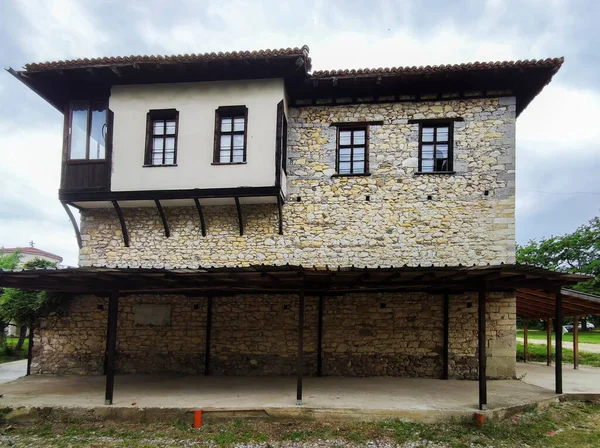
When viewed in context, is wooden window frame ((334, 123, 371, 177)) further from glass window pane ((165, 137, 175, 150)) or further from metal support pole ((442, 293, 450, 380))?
glass window pane ((165, 137, 175, 150))

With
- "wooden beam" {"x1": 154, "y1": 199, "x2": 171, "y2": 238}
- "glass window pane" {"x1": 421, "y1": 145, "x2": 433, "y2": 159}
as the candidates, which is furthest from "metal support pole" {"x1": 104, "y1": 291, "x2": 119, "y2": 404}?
"glass window pane" {"x1": 421, "y1": 145, "x2": 433, "y2": 159}

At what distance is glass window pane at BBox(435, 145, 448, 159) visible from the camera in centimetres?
1023

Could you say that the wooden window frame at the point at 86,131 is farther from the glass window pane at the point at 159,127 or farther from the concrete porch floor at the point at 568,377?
the concrete porch floor at the point at 568,377

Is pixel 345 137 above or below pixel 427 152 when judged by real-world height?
above

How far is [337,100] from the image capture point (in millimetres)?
10531

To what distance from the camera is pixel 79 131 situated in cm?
1050

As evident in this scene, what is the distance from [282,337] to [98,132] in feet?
21.8

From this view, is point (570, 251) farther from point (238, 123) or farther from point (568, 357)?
point (238, 123)

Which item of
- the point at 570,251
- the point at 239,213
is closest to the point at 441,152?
the point at 239,213

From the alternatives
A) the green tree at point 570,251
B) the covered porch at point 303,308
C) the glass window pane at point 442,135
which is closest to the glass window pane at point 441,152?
the glass window pane at point 442,135

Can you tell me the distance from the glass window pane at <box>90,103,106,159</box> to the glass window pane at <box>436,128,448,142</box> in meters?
8.01

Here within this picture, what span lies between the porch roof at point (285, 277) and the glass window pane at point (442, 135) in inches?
156

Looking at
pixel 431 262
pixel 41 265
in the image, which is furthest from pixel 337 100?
pixel 41 265

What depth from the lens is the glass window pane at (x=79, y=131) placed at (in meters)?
10.4
